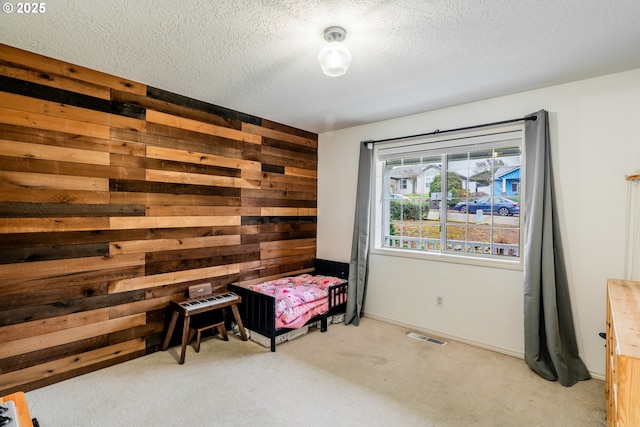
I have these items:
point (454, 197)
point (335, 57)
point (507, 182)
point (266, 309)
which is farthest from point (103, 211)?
point (507, 182)

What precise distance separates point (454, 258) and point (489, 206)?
0.63 m

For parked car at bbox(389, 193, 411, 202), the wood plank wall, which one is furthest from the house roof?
the wood plank wall

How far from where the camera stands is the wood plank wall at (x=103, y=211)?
2.24 metres

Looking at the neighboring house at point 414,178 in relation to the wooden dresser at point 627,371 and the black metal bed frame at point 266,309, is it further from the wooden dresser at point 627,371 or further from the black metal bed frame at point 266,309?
the wooden dresser at point 627,371

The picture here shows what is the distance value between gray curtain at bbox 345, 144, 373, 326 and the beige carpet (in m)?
0.89

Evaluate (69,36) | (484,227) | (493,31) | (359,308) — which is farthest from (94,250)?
(484,227)

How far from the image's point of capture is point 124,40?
209 centimetres

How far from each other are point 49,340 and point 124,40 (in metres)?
2.20

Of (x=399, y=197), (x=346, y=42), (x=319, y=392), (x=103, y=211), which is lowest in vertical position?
(x=319, y=392)

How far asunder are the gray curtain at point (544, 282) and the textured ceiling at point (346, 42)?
663 millimetres

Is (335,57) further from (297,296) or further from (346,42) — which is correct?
(297,296)

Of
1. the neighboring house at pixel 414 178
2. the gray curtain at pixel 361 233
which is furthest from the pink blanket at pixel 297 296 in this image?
the neighboring house at pixel 414 178

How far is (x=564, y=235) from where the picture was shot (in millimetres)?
2705

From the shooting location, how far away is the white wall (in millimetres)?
2506
